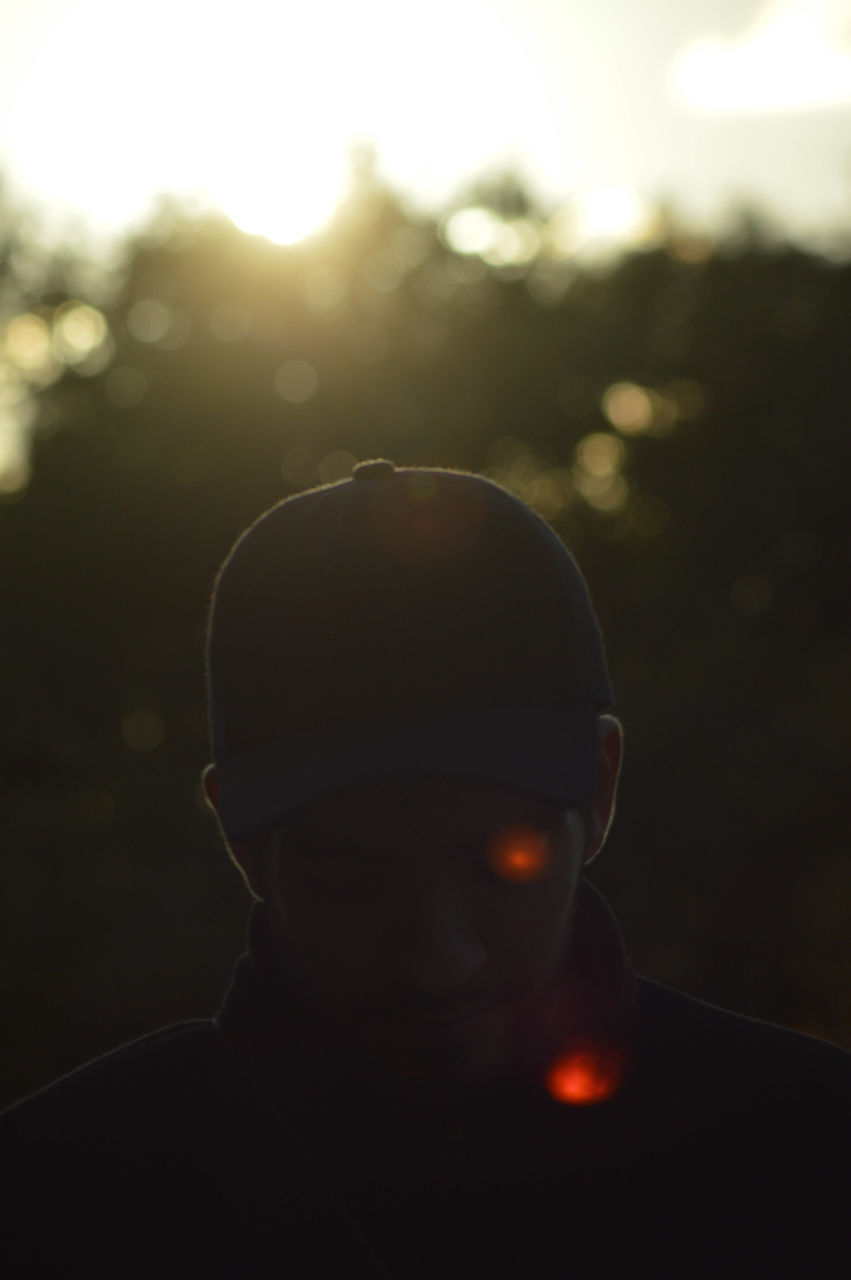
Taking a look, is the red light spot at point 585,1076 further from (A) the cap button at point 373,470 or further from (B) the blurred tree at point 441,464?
(B) the blurred tree at point 441,464

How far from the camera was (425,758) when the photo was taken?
1921 mm

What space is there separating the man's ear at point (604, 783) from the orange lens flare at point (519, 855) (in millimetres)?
164

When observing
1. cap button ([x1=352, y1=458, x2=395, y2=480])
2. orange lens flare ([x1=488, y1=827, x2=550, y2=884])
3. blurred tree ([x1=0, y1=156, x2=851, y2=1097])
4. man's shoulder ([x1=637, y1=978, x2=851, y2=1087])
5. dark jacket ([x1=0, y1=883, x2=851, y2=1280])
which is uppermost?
cap button ([x1=352, y1=458, x2=395, y2=480])

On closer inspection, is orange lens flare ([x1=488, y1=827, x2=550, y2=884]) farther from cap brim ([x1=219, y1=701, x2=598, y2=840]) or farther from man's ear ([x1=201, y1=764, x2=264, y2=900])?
man's ear ([x1=201, y1=764, x2=264, y2=900])

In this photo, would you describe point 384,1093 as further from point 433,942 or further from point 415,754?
point 415,754

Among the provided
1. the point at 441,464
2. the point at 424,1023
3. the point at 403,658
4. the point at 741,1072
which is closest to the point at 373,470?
the point at 403,658

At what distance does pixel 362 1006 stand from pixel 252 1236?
0.38 metres

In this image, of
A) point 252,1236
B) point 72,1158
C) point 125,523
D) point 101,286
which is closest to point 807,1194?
point 252,1236

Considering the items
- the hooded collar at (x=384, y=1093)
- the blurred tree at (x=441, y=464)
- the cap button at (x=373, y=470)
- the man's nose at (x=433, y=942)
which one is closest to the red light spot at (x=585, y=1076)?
the hooded collar at (x=384, y=1093)

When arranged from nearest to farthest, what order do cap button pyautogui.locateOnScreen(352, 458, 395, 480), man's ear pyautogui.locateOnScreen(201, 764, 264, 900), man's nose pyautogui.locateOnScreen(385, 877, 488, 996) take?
man's nose pyautogui.locateOnScreen(385, 877, 488, 996), man's ear pyautogui.locateOnScreen(201, 764, 264, 900), cap button pyautogui.locateOnScreen(352, 458, 395, 480)

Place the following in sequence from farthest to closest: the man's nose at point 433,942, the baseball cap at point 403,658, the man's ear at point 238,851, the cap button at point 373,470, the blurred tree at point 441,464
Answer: the blurred tree at point 441,464 → the cap button at point 373,470 → the man's ear at point 238,851 → the baseball cap at point 403,658 → the man's nose at point 433,942

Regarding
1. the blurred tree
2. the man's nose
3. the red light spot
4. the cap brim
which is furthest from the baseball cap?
the blurred tree

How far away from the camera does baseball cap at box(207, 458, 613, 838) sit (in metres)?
1.95

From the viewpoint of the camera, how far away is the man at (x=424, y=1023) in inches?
75.0
